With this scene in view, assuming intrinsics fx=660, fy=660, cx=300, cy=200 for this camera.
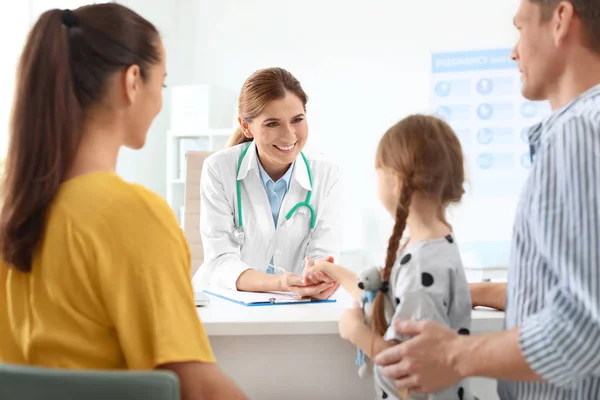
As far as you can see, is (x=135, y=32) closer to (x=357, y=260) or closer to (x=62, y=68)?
(x=62, y=68)

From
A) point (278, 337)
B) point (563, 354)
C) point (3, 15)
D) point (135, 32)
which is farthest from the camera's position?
point (3, 15)

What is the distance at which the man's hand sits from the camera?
3.44ft

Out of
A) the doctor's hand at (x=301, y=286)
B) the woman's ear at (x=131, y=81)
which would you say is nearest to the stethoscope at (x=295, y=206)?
the doctor's hand at (x=301, y=286)

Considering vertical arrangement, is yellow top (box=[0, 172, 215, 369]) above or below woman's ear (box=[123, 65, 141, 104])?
below

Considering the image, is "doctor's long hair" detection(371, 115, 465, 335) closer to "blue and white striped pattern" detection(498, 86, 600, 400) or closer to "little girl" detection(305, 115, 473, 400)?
"little girl" detection(305, 115, 473, 400)

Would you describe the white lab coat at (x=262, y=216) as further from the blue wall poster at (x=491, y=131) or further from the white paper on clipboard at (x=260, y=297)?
the blue wall poster at (x=491, y=131)

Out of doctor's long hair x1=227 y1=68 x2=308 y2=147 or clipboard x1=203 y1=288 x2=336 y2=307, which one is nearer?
clipboard x1=203 y1=288 x2=336 y2=307

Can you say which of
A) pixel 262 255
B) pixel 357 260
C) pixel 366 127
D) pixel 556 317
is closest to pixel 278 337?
pixel 556 317

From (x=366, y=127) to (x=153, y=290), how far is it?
4222 mm

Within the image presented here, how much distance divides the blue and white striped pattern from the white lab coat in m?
1.30

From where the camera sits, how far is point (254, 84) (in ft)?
7.50

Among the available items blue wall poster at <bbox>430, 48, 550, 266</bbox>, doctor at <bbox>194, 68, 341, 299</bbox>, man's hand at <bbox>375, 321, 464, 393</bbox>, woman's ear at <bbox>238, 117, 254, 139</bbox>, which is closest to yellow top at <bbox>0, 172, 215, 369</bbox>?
man's hand at <bbox>375, 321, 464, 393</bbox>

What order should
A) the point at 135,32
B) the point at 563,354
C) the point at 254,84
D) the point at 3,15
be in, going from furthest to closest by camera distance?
the point at 3,15, the point at 254,84, the point at 135,32, the point at 563,354

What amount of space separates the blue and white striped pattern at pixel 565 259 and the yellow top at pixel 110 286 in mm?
513
